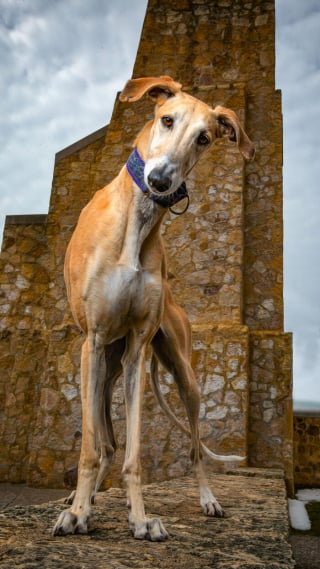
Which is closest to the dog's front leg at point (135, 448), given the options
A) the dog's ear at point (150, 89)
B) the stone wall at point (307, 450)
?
the dog's ear at point (150, 89)

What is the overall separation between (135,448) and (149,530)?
35cm

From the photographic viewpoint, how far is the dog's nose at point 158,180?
7.32 ft

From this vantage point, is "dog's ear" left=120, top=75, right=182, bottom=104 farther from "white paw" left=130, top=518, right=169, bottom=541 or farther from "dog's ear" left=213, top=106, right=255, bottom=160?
"white paw" left=130, top=518, right=169, bottom=541

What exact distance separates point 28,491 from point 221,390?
2.32 m

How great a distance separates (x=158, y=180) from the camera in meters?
2.23

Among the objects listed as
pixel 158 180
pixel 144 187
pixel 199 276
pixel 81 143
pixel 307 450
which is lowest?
pixel 307 450

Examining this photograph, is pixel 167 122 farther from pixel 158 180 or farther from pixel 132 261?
pixel 132 261

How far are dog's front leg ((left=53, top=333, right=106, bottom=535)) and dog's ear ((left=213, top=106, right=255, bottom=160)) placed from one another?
4.33 feet

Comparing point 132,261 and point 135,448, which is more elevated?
point 132,261

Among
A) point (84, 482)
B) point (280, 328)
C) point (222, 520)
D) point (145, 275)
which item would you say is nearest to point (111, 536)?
point (84, 482)

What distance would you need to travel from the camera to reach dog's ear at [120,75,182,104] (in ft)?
9.07

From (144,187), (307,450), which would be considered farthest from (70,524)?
(307,450)

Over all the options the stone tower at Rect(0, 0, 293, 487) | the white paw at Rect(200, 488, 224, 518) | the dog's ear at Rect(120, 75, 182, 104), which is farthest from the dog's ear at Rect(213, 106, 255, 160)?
the stone tower at Rect(0, 0, 293, 487)

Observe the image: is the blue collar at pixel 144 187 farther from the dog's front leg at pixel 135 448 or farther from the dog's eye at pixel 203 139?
the dog's front leg at pixel 135 448
